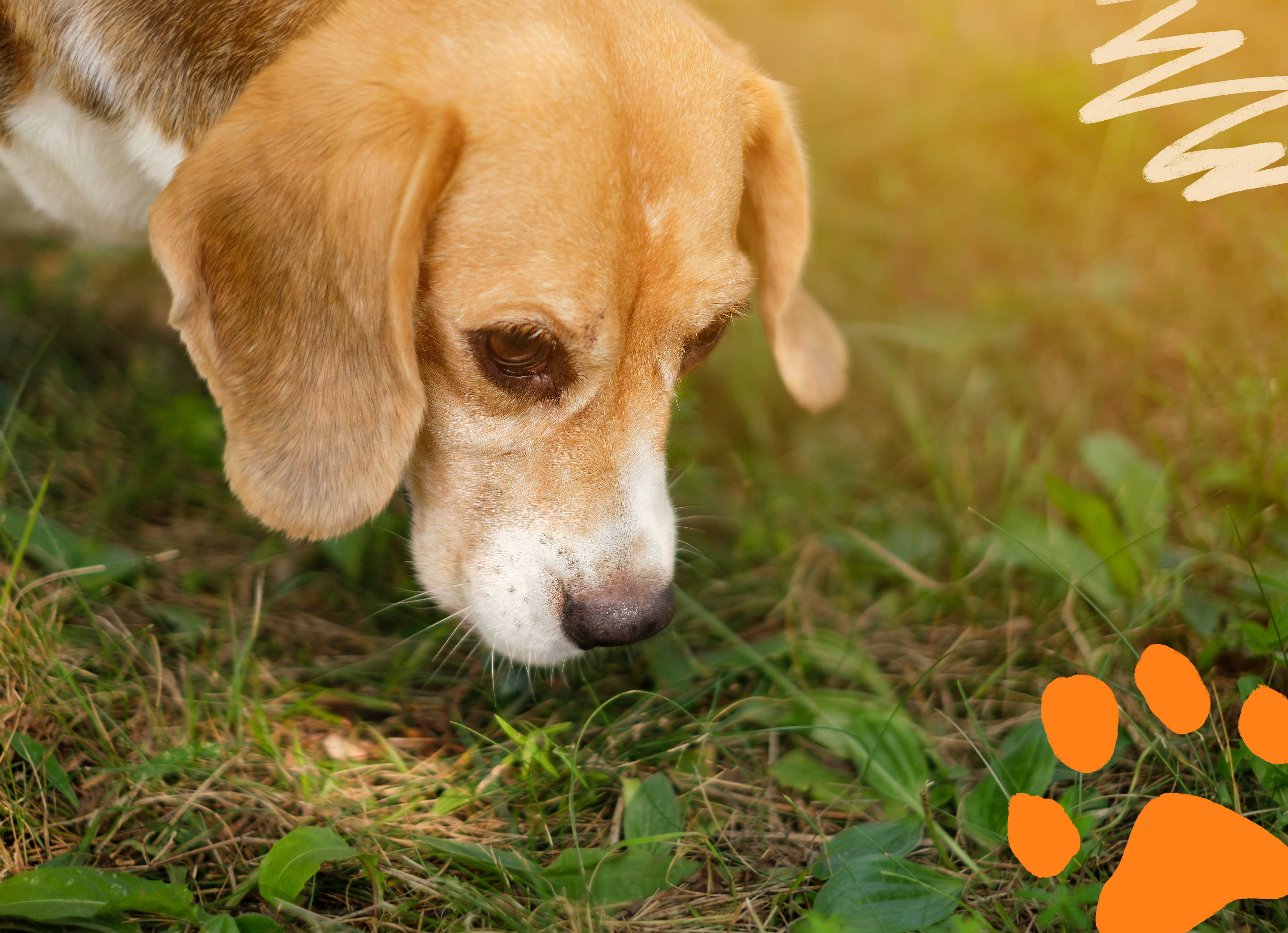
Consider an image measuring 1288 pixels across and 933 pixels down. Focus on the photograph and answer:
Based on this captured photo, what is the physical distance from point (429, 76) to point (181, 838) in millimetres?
→ 1620

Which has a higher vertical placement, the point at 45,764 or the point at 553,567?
the point at 553,567

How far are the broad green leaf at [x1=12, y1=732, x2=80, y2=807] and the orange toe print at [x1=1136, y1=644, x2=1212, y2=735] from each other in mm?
2357

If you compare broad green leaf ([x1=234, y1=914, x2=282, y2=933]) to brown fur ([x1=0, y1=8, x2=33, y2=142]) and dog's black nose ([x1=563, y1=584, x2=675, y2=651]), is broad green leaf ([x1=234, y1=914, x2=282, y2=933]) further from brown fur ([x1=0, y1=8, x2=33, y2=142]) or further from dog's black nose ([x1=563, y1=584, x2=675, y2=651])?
brown fur ([x1=0, y1=8, x2=33, y2=142])

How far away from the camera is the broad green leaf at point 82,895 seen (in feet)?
5.33

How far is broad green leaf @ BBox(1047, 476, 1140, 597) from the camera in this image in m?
2.60

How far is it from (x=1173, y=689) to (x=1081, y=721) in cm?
23

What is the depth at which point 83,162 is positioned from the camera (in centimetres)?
248

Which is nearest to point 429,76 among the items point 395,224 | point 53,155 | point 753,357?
point 395,224

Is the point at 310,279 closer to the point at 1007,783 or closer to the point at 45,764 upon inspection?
the point at 45,764

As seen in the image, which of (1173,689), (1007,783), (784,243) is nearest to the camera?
(1007,783)

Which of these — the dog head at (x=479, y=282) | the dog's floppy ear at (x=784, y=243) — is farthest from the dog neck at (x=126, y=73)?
the dog's floppy ear at (x=784, y=243)

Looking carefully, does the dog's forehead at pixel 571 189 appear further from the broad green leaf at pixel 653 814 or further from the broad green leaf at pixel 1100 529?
the broad green leaf at pixel 1100 529

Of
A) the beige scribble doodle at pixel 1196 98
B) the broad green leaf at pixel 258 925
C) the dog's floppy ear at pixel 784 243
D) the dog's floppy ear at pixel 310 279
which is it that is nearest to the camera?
the broad green leaf at pixel 258 925

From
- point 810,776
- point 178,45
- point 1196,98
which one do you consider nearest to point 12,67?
point 178,45
